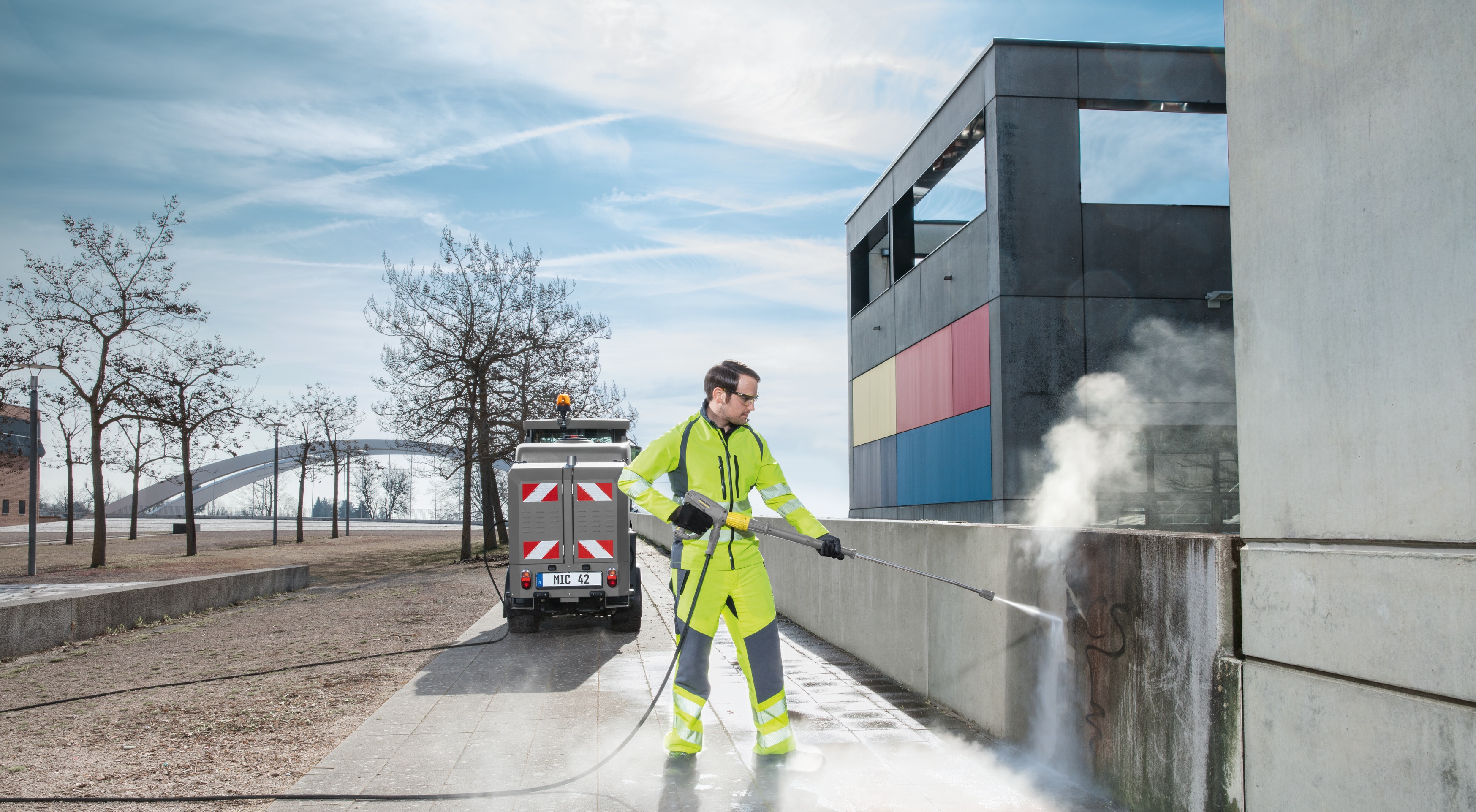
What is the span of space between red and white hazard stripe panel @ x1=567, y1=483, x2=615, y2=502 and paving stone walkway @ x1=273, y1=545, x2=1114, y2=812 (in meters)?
2.52

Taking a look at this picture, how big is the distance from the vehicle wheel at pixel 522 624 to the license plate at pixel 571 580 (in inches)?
23.4

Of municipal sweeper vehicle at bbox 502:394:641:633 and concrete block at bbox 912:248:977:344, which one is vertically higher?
concrete block at bbox 912:248:977:344

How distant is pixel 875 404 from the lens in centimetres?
2853

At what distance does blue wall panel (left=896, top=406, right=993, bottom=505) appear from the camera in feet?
67.6

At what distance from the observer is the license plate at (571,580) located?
10234 millimetres

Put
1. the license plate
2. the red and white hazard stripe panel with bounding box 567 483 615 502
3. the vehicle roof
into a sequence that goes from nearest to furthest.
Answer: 1. the license plate
2. the red and white hazard stripe panel with bounding box 567 483 615 502
3. the vehicle roof

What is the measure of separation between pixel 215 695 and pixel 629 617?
439cm

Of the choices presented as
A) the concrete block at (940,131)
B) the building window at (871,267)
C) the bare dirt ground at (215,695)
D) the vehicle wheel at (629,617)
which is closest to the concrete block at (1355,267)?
the bare dirt ground at (215,695)

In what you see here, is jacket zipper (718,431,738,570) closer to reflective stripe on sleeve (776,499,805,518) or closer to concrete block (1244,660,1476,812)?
reflective stripe on sleeve (776,499,805,518)

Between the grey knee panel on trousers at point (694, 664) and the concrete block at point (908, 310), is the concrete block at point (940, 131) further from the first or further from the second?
the grey knee panel on trousers at point (694, 664)

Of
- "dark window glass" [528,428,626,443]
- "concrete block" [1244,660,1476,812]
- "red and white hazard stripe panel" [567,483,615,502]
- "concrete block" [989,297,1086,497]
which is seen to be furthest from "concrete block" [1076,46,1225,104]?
"concrete block" [1244,660,1476,812]

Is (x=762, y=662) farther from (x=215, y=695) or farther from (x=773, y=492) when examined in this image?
(x=215, y=695)

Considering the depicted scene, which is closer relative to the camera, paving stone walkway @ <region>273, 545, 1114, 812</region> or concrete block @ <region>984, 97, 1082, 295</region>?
paving stone walkway @ <region>273, 545, 1114, 812</region>

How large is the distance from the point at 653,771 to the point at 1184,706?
2384 millimetres
